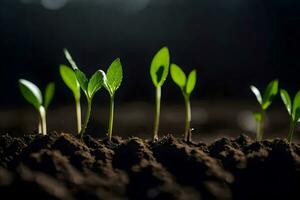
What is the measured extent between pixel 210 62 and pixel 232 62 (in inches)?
21.7

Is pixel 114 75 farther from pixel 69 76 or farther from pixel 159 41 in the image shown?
pixel 159 41

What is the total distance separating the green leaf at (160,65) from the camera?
1531 millimetres

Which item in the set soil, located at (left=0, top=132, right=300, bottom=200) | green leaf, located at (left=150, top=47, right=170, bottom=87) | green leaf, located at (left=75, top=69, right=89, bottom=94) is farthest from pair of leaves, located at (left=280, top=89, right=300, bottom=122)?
green leaf, located at (left=75, top=69, right=89, bottom=94)

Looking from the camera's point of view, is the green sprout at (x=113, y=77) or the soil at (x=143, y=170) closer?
the soil at (x=143, y=170)

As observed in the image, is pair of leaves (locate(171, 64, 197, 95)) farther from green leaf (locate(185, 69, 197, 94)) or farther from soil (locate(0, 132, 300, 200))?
soil (locate(0, 132, 300, 200))

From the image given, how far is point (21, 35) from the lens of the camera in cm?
980

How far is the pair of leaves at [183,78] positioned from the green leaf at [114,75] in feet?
0.68

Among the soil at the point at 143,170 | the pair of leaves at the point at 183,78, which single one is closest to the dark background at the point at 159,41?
the pair of leaves at the point at 183,78

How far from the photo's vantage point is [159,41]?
1057cm

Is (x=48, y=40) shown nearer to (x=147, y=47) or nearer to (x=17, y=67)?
(x=17, y=67)

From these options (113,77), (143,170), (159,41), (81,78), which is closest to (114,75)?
(113,77)

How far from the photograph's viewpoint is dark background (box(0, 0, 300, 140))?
9820 mm

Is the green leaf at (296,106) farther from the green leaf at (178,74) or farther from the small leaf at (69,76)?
the small leaf at (69,76)

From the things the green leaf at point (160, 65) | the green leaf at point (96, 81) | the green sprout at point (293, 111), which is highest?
the green leaf at point (160, 65)
